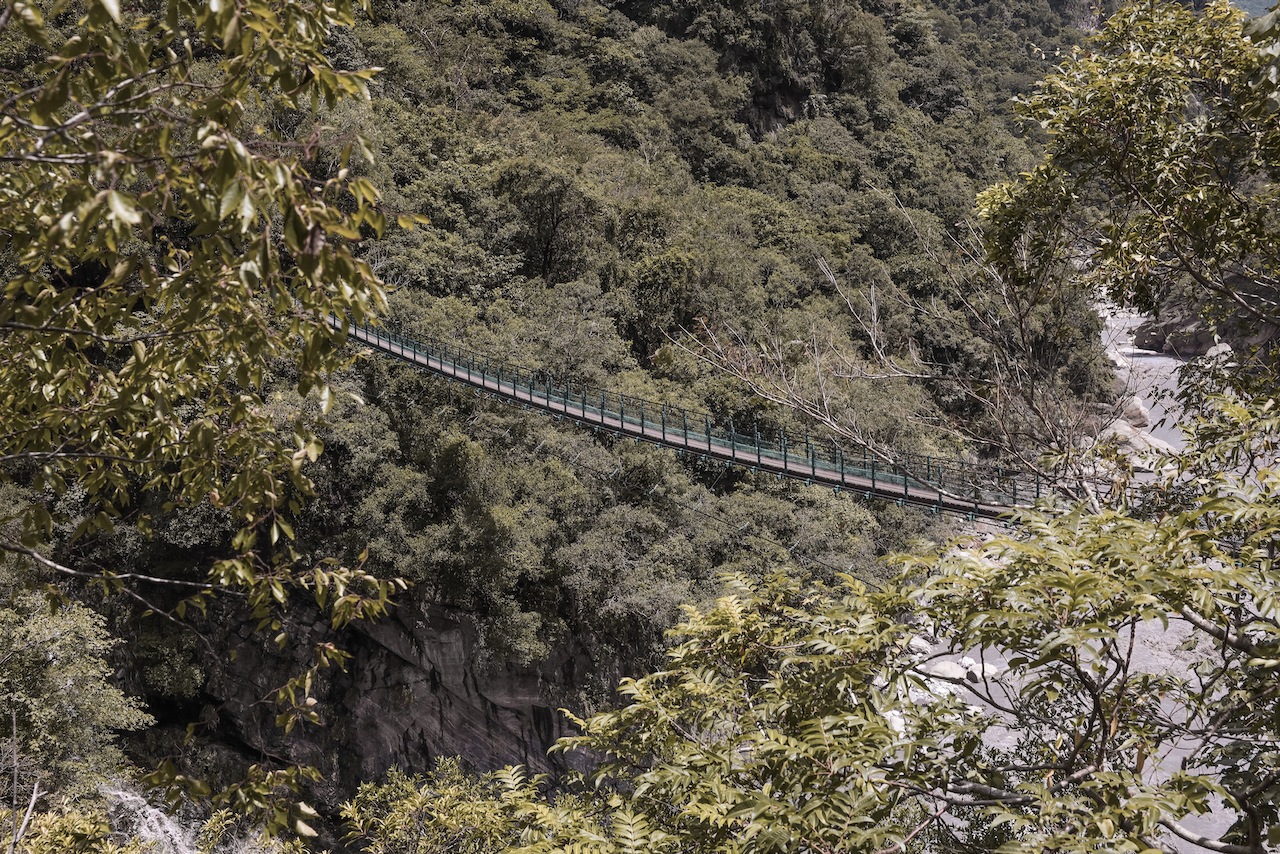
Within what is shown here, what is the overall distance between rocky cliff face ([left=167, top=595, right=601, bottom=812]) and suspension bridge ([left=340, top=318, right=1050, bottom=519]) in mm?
3621

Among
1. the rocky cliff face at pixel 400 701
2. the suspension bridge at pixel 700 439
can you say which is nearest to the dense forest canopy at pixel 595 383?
the rocky cliff face at pixel 400 701

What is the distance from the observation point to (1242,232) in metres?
3.28

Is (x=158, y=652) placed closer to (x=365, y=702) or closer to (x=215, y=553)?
(x=215, y=553)

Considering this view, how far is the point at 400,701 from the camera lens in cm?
1155

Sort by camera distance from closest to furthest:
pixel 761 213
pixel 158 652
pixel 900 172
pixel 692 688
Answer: pixel 692 688
pixel 158 652
pixel 761 213
pixel 900 172

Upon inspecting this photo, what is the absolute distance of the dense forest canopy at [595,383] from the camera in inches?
56.5

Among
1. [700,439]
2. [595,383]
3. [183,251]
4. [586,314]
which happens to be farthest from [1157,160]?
[586,314]

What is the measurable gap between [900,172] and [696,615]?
83.4 feet

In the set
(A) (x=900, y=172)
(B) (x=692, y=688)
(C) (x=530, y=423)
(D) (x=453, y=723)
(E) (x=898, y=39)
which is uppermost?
(E) (x=898, y=39)

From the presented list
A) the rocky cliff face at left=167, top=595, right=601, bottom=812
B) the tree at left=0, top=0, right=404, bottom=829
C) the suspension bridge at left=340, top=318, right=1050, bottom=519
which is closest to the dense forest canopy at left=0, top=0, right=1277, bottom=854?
the tree at left=0, top=0, right=404, bottom=829

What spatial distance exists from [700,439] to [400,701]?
6.19m

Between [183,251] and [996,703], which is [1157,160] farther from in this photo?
[183,251]

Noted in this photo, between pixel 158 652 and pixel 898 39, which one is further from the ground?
pixel 898 39

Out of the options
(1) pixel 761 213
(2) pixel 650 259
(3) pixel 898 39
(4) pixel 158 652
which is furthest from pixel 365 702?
(3) pixel 898 39
